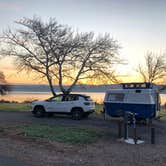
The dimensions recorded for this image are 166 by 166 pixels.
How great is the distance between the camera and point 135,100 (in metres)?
18.2

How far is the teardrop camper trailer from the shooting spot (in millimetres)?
17734

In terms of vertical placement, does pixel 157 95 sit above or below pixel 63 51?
below

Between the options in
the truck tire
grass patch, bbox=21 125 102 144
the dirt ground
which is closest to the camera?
the dirt ground

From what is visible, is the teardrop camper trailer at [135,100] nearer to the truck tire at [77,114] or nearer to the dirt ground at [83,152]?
the truck tire at [77,114]

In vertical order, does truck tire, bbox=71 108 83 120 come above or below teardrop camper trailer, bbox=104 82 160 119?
below

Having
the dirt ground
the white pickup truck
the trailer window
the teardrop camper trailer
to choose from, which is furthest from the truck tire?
the dirt ground

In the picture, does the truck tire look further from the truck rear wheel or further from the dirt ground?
the dirt ground

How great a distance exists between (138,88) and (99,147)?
27.1ft

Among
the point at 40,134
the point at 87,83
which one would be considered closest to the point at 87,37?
the point at 87,83

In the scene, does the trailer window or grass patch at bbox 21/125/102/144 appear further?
the trailer window

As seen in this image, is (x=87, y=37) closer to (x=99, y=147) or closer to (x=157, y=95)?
(x=157, y=95)

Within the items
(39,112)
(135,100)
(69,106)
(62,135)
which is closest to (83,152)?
(62,135)

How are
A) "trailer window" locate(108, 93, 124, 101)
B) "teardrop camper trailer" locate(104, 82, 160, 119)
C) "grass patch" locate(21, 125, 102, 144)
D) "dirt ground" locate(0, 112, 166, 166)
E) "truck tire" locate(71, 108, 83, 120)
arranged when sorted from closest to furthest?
"dirt ground" locate(0, 112, 166, 166) < "grass patch" locate(21, 125, 102, 144) < "teardrop camper trailer" locate(104, 82, 160, 119) < "trailer window" locate(108, 93, 124, 101) < "truck tire" locate(71, 108, 83, 120)

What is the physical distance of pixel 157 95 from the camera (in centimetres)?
1845
